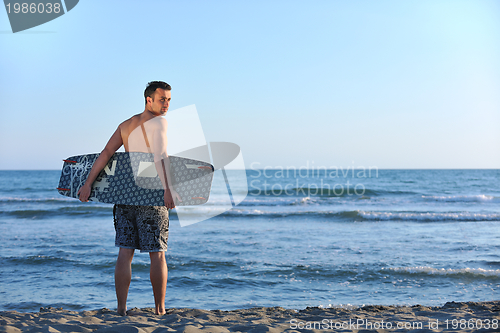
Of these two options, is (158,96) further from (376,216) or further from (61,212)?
(61,212)

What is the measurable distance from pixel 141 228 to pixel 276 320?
135cm

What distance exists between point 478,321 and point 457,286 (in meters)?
2.24

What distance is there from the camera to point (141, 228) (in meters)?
2.68

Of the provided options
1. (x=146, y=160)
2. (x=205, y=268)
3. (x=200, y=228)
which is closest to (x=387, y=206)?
(x=200, y=228)

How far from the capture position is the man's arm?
2.83 meters

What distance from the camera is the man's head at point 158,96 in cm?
276

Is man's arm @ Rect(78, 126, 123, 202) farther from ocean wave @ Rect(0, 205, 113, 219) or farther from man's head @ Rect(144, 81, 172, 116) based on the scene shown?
ocean wave @ Rect(0, 205, 113, 219)

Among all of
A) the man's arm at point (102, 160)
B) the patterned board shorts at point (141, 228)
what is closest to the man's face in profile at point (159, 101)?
the man's arm at point (102, 160)

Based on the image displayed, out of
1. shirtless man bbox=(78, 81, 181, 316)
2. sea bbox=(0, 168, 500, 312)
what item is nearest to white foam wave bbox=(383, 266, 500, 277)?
sea bbox=(0, 168, 500, 312)

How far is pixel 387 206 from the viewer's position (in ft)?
51.0

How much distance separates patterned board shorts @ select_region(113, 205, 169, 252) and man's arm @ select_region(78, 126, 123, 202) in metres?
0.36

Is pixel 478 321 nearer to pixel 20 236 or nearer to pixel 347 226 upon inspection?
pixel 347 226

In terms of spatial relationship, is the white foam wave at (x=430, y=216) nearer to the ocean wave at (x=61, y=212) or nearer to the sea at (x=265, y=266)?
the sea at (x=265, y=266)

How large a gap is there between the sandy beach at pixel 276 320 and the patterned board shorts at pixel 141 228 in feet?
1.82
